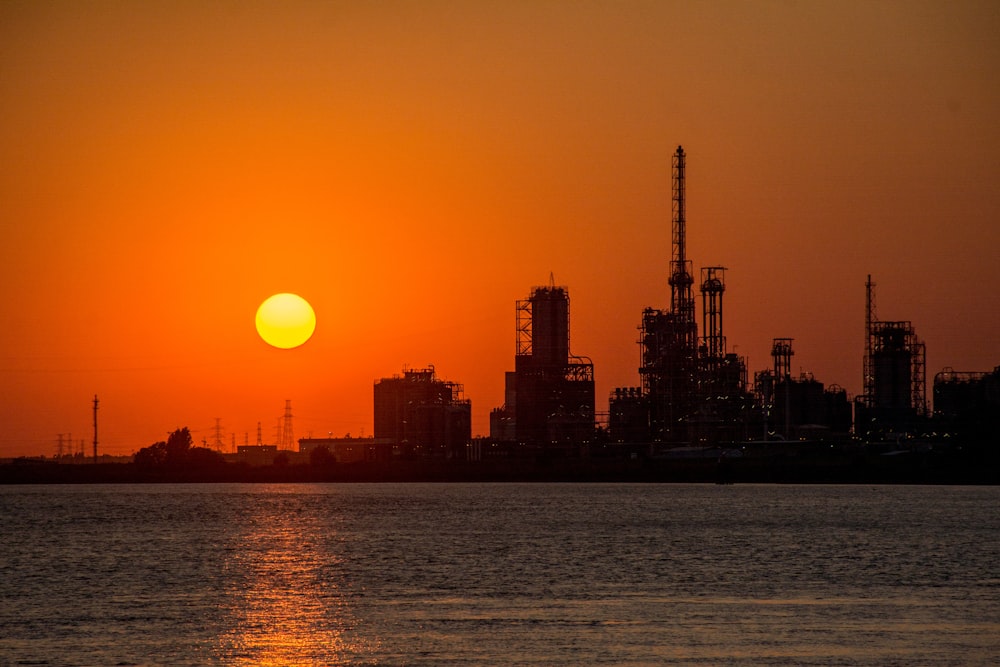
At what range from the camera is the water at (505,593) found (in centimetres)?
3966

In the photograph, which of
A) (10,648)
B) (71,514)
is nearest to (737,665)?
(10,648)

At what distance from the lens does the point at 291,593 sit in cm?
5741

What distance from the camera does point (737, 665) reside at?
1438 inches

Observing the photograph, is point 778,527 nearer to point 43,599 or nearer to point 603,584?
point 603,584

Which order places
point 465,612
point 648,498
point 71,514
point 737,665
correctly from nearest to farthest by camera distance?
1. point 737,665
2. point 465,612
3. point 71,514
4. point 648,498

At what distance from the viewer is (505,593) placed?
5525 centimetres

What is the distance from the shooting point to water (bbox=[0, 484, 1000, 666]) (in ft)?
130

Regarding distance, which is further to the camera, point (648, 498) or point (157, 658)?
point (648, 498)

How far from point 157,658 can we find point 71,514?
105267 mm

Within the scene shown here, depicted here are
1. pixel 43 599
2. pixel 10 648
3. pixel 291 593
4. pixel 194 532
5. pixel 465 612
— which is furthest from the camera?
pixel 194 532

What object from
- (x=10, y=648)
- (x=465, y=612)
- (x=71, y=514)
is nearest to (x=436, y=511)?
(x=71, y=514)

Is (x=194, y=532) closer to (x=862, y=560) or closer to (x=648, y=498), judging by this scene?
(x=862, y=560)

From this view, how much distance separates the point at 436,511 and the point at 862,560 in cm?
7165

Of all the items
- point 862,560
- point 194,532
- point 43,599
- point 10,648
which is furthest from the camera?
point 194,532
